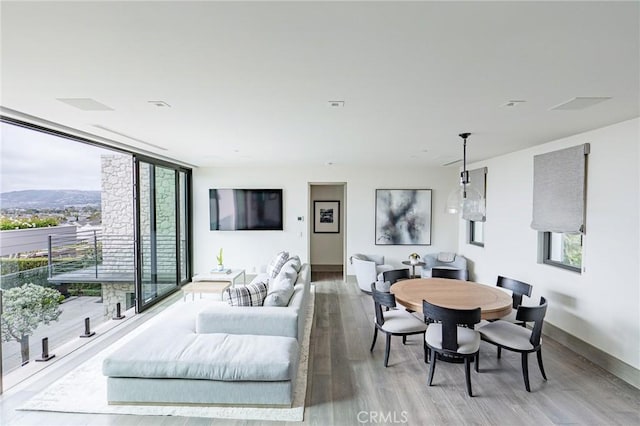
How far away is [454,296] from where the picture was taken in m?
3.48

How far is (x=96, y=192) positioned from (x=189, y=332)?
9.35 feet

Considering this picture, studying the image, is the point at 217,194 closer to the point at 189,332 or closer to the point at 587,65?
the point at 189,332

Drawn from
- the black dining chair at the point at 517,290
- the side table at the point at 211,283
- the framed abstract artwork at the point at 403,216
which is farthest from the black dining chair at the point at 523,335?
the side table at the point at 211,283

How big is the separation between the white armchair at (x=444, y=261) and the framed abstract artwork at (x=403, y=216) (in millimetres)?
384

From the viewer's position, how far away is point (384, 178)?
692cm

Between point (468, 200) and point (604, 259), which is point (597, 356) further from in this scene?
point (468, 200)

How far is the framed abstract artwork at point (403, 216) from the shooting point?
6.89 meters

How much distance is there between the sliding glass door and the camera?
5.09 meters

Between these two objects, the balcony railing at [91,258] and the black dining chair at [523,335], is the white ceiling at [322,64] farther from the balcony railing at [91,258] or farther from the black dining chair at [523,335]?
the black dining chair at [523,335]

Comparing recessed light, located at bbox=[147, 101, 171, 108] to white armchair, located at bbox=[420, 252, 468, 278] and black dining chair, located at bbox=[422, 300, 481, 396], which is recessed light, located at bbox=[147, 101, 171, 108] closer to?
black dining chair, located at bbox=[422, 300, 481, 396]

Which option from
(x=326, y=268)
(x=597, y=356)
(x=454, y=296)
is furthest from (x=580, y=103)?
(x=326, y=268)

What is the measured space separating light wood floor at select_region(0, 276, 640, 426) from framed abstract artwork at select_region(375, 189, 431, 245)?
126 inches

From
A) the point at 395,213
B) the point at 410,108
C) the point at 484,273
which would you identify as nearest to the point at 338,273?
the point at 395,213

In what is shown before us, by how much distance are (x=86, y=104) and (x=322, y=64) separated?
82.5 inches
